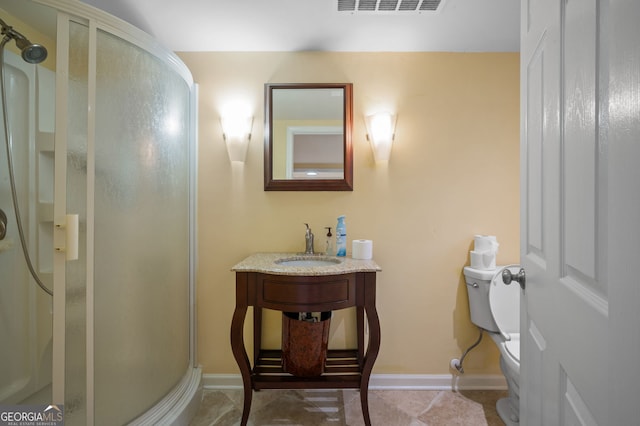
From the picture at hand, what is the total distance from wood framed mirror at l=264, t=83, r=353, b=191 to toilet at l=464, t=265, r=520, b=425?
0.93m

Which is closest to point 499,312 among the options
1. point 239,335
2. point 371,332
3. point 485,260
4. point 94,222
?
point 485,260

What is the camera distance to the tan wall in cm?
170

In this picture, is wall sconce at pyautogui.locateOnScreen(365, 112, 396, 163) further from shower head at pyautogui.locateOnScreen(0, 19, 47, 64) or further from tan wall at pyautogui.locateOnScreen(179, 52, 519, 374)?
shower head at pyautogui.locateOnScreen(0, 19, 47, 64)

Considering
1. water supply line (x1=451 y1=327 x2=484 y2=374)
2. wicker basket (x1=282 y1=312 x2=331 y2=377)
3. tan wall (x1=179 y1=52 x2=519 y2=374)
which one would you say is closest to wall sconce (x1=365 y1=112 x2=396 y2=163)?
tan wall (x1=179 y1=52 x2=519 y2=374)

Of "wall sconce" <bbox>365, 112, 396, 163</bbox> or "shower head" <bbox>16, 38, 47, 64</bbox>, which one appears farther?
"wall sconce" <bbox>365, 112, 396, 163</bbox>

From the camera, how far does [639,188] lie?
1.13 ft

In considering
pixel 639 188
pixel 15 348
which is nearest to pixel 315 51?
pixel 639 188

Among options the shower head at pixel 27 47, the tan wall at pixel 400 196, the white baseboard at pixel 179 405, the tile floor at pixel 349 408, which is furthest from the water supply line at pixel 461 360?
the shower head at pixel 27 47

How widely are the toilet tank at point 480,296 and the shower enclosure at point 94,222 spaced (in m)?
1.66

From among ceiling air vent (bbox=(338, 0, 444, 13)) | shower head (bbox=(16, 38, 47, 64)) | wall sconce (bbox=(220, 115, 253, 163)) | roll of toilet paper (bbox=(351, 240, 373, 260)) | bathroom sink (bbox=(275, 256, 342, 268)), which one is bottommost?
bathroom sink (bbox=(275, 256, 342, 268))

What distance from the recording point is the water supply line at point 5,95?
3.51ft

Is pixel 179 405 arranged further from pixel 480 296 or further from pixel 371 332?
pixel 480 296

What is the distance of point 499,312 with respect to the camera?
150 cm

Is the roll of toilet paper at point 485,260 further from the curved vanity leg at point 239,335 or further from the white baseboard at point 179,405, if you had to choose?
the white baseboard at point 179,405
